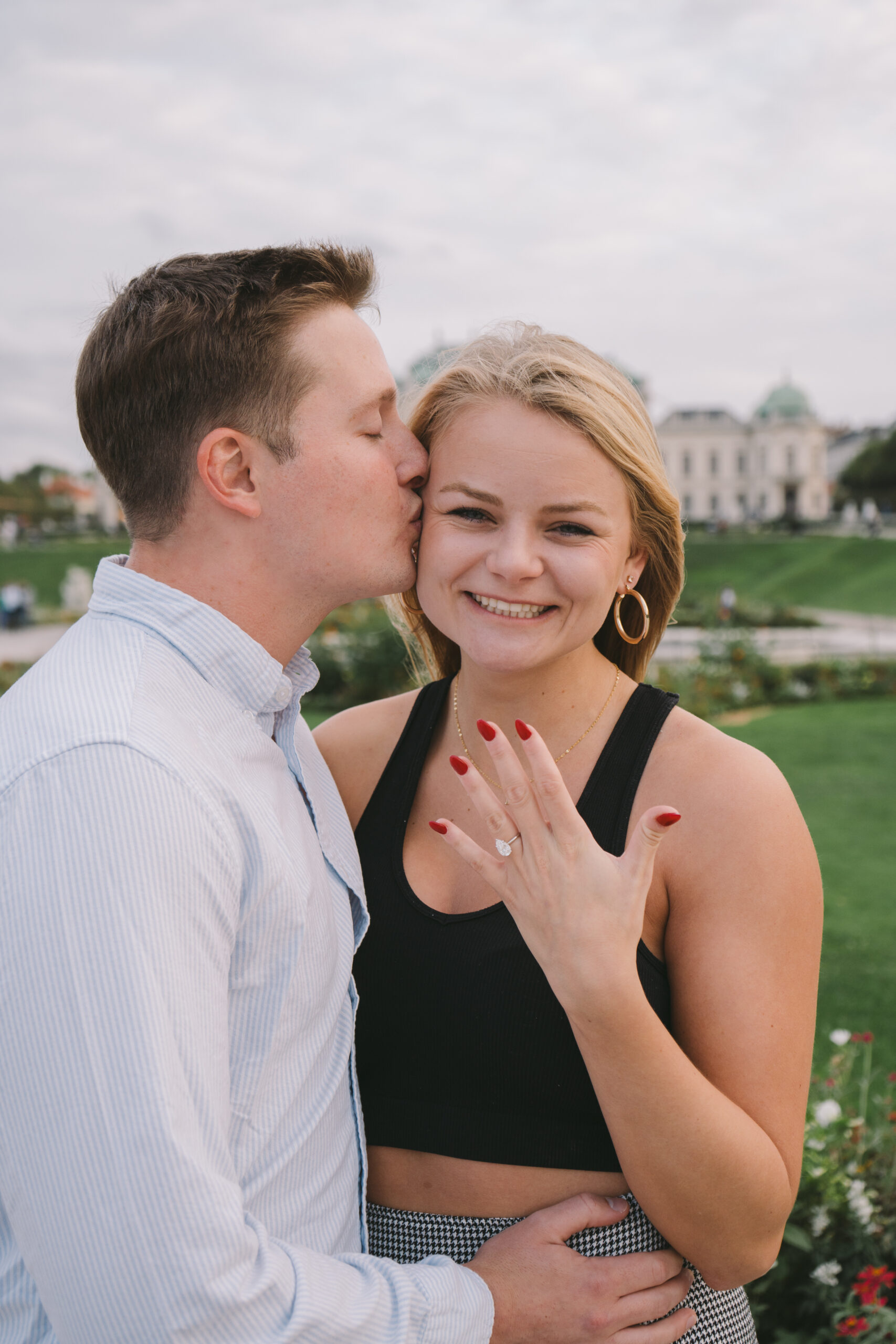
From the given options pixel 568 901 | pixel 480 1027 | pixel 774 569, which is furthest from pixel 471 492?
pixel 774 569

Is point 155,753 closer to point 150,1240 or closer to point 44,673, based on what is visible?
point 44,673

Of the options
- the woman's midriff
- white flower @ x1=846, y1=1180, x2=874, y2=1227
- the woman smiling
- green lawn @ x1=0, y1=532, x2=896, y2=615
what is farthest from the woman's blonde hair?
green lawn @ x1=0, y1=532, x2=896, y2=615

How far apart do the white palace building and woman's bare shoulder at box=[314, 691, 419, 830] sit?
86923 millimetres

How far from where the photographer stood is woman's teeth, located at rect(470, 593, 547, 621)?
7.20 feet

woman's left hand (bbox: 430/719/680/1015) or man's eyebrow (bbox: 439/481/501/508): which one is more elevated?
man's eyebrow (bbox: 439/481/501/508)

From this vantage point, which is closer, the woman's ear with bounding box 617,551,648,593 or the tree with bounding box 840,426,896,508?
the woman's ear with bounding box 617,551,648,593

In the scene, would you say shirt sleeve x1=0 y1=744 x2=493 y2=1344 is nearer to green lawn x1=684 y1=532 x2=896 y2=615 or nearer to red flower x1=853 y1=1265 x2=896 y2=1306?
red flower x1=853 y1=1265 x2=896 y2=1306

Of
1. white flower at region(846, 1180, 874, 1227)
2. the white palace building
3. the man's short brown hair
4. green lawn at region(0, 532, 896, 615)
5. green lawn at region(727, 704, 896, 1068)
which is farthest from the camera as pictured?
the white palace building

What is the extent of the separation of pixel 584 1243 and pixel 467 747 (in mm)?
1084

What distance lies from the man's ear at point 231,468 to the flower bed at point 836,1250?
7.95 ft

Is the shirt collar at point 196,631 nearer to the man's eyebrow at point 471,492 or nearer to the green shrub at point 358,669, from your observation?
the man's eyebrow at point 471,492

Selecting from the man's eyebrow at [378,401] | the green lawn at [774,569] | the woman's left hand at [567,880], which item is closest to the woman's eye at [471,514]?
the man's eyebrow at [378,401]

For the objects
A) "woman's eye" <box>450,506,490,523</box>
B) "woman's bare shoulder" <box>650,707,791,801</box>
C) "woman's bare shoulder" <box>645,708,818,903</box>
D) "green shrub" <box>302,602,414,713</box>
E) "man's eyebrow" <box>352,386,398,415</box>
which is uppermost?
"man's eyebrow" <box>352,386,398,415</box>

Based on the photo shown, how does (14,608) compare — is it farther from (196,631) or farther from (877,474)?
(877,474)
